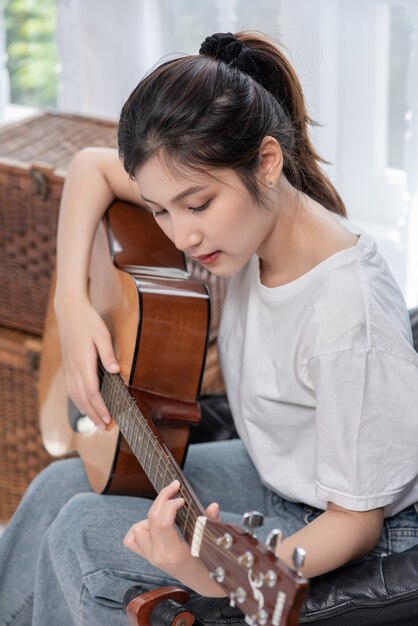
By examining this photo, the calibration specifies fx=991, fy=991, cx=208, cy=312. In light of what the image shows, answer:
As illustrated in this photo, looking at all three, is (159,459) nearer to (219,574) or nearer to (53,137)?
(219,574)

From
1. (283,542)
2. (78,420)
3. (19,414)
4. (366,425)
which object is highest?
(366,425)

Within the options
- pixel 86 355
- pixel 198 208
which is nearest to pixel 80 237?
pixel 86 355

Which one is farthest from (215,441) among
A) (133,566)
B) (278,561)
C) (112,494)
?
(278,561)

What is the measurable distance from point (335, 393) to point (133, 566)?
13.1 inches

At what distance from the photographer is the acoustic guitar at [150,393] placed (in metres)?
0.85

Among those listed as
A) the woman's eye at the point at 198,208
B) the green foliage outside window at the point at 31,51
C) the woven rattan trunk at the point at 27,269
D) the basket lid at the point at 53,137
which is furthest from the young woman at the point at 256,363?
the green foliage outside window at the point at 31,51

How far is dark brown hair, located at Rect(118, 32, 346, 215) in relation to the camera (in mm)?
1052

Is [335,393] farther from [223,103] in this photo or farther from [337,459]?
[223,103]

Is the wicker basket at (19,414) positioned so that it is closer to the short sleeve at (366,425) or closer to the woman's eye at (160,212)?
the woman's eye at (160,212)

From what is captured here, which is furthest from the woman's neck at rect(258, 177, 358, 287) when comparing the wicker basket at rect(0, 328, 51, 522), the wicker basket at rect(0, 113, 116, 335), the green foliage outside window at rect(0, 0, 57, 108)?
the green foliage outside window at rect(0, 0, 57, 108)

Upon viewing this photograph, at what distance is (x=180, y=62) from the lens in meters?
1.10

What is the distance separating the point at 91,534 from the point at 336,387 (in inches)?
14.2

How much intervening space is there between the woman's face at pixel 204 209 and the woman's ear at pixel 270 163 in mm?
33

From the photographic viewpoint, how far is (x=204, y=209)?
1.06 m
